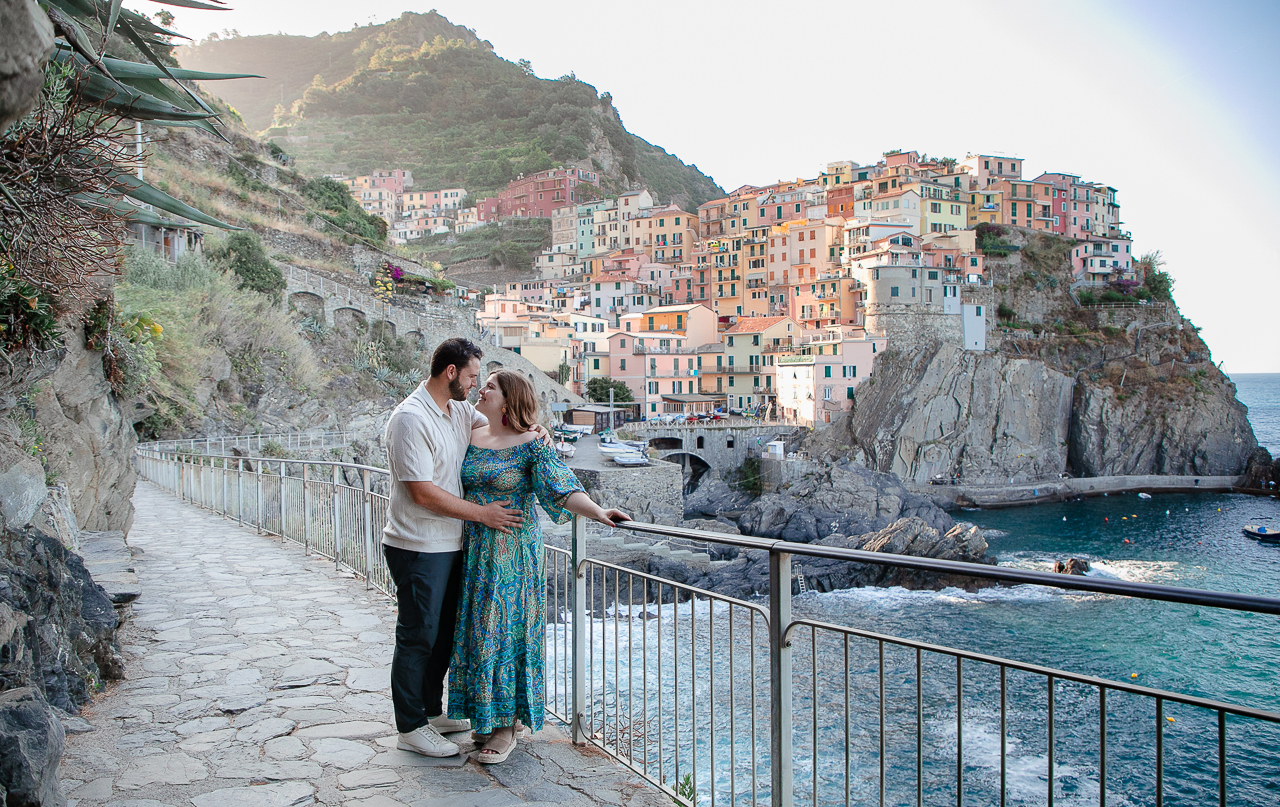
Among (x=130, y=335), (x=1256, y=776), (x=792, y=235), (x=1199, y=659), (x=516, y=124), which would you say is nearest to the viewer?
(x=130, y=335)

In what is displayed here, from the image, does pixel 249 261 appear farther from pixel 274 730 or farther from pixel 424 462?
pixel 424 462

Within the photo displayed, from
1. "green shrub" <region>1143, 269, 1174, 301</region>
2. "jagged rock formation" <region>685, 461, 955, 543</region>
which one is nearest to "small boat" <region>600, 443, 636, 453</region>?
"jagged rock formation" <region>685, 461, 955, 543</region>

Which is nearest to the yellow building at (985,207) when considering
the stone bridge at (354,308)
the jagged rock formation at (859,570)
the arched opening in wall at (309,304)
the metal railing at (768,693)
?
the jagged rock formation at (859,570)

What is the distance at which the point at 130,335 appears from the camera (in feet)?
28.3

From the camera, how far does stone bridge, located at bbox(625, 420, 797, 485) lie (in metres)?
44.3

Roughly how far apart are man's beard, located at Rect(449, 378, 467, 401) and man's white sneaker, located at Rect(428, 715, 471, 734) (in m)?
1.36

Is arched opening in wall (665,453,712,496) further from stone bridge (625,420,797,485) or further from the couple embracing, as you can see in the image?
the couple embracing

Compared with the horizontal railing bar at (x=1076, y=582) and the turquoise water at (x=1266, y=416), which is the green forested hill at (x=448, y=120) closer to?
the turquoise water at (x=1266, y=416)

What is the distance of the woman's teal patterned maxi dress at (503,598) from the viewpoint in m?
3.08

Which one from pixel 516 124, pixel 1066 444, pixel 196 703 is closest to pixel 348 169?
pixel 516 124

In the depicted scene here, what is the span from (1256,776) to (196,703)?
14.7m

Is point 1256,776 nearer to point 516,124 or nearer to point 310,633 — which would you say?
point 310,633

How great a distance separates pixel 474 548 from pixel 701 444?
41.8 metres

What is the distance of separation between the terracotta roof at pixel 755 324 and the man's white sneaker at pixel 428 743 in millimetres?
49630
